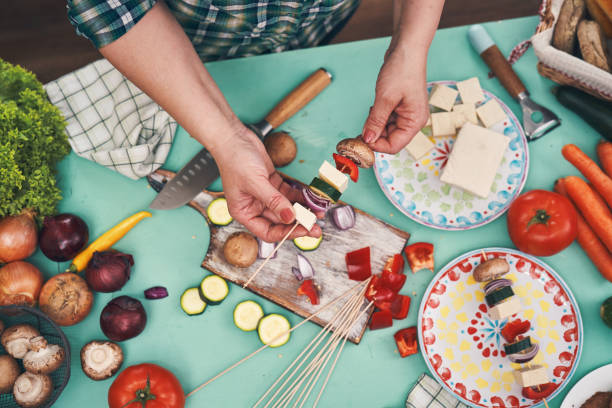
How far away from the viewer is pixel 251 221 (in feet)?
6.46

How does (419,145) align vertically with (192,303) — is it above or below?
above

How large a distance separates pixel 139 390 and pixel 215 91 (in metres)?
1.38

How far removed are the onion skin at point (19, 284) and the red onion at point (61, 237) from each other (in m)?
0.11

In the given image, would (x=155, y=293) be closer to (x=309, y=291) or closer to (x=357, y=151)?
(x=309, y=291)

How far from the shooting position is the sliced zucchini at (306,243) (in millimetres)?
2178

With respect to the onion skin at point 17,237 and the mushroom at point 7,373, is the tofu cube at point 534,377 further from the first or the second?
the onion skin at point 17,237

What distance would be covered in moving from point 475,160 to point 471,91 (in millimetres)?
391

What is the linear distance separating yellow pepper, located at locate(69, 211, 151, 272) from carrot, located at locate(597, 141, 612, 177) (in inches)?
94.5

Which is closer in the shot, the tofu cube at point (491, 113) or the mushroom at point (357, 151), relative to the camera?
the mushroom at point (357, 151)

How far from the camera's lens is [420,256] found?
2.16 metres

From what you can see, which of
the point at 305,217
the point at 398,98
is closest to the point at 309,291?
the point at 305,217

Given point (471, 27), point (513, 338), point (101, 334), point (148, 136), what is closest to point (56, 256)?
point (101, 334)

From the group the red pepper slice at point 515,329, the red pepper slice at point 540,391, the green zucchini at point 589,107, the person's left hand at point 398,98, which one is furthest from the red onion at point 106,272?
the green zucchini at point 589,107

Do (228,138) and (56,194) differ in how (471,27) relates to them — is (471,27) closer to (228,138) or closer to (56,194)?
(228,138)
